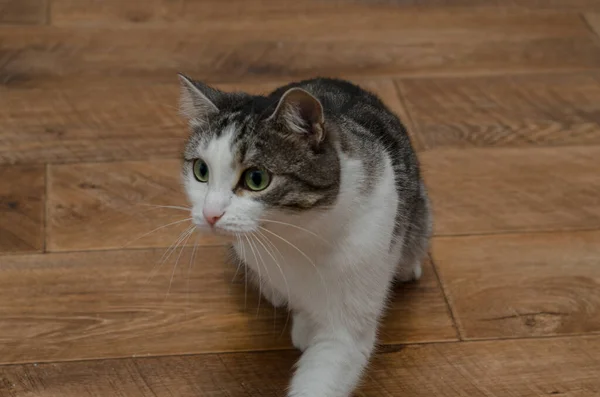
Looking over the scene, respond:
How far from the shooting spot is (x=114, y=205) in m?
1.70

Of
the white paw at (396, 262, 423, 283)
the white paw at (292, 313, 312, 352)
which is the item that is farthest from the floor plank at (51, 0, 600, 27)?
the white paw at (292, 313, 312, 352)

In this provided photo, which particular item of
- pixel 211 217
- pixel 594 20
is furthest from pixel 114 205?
pixel 594 20

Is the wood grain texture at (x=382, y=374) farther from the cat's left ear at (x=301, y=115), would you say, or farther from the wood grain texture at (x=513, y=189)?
the cat's left ear at (x=301, y=115)

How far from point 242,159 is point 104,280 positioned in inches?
21.6

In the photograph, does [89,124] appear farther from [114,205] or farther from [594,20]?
[594,20]

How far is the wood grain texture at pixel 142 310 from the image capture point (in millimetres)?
1425

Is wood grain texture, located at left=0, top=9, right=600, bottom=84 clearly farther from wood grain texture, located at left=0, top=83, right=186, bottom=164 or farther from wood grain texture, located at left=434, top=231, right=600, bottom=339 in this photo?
wood grain texture, located at left=434, top=231, right=600, bottom=339

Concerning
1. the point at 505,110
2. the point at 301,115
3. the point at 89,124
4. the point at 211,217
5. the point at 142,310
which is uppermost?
the point at 301,115

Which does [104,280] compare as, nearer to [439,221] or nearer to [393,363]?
[393,363]

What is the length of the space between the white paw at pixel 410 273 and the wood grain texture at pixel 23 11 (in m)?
1.31

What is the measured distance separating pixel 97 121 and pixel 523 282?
1.02 metres

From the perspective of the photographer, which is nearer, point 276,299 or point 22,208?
point 276,299

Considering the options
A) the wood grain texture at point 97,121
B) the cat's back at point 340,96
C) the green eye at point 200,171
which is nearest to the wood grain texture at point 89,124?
the wood grain texture at point 97,121

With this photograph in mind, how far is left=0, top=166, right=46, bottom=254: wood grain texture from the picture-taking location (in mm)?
1604
